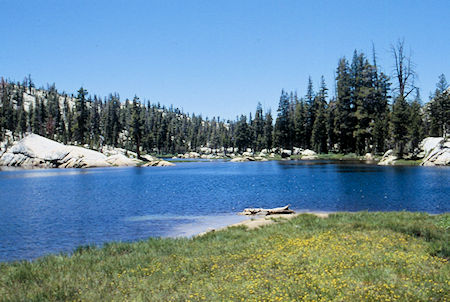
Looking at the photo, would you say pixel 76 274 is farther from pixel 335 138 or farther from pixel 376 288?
pixel 335 138

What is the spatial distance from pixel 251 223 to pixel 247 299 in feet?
37.2

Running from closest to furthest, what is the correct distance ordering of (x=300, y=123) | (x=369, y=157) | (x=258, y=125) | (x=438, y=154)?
(x=438, y=154), (x=369, y=157), (x=300, y=123), (x=258, y=125)

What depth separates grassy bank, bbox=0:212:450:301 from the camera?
28.8 feet

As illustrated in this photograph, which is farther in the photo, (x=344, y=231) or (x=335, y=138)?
(x=335, y=138)

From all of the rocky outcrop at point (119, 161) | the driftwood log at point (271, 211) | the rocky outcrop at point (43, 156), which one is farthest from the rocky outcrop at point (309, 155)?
the driftwood log at point (271, 211)

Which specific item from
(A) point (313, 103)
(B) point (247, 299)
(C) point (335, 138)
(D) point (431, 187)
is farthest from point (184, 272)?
(A) point (313, 103)

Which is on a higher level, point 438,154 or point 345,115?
point 345,115

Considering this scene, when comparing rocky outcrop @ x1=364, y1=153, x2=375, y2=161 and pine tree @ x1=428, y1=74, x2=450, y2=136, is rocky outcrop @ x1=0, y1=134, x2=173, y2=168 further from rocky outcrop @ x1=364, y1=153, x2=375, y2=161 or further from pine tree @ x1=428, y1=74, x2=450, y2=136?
pine tree @ x1=428, y1=74, x2=450, y2=136

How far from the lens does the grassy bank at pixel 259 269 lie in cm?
877

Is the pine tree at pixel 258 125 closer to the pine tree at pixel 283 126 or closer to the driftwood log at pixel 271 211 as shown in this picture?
the pine tree at pixel 283 126

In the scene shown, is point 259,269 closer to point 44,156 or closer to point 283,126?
point 44,156

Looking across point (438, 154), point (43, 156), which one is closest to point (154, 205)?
point (438, 154)

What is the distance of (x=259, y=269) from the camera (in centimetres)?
1067

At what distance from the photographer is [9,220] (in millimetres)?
24406
